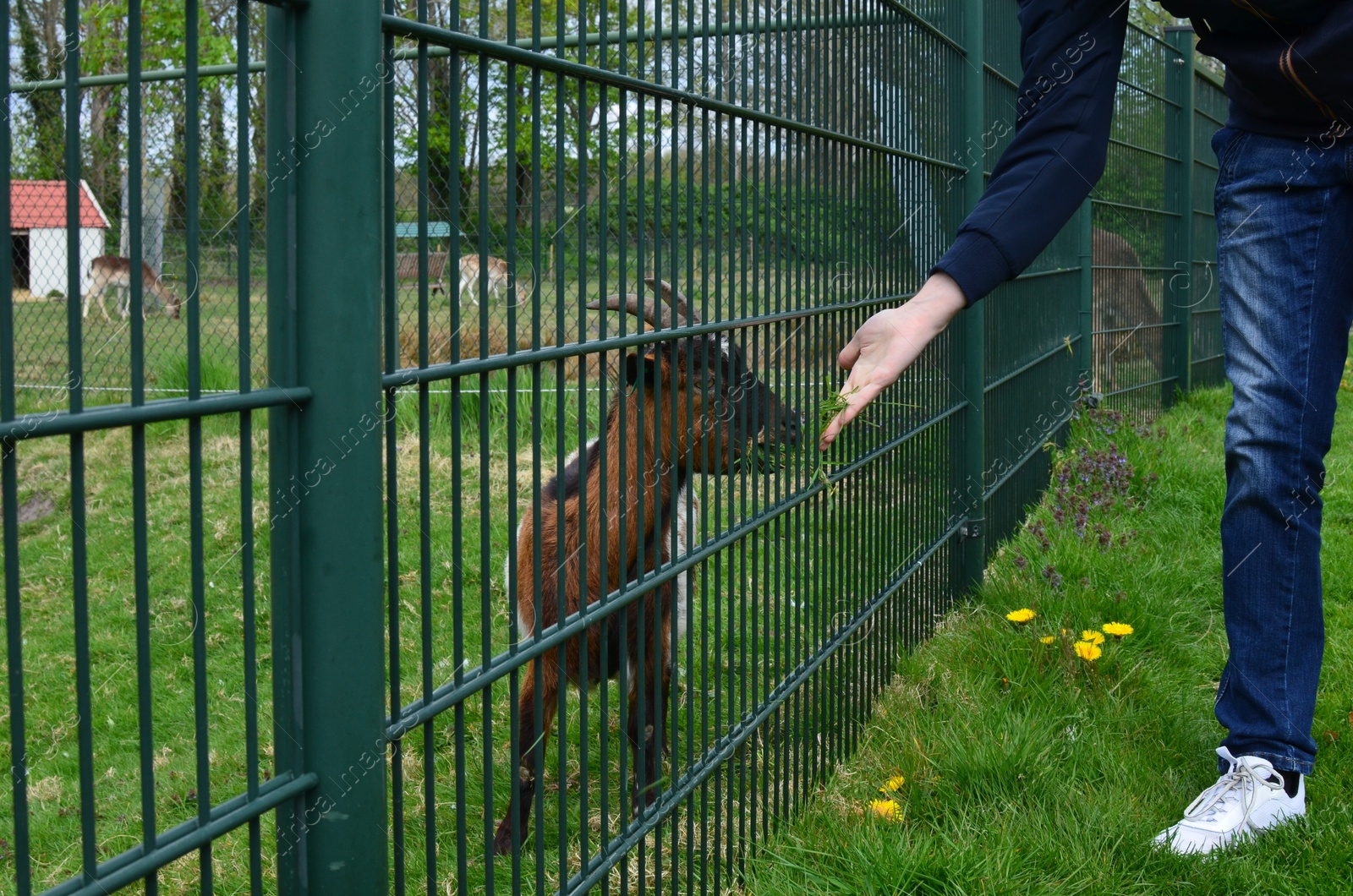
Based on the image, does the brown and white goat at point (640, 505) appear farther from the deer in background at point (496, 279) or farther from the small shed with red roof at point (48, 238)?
the small shed with red roof at point (48, 238)

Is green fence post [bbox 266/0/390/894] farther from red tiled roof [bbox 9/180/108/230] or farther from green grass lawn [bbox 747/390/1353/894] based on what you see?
green grass lawn [bbox 747/390/1353/894]

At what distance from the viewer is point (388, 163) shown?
5.31 feet

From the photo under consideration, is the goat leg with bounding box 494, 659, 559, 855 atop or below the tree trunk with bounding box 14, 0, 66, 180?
below

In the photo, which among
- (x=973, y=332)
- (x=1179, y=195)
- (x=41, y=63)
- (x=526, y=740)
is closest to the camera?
(x=41, y=63)

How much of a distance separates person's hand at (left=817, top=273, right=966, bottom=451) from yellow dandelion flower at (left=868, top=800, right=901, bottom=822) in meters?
1.27

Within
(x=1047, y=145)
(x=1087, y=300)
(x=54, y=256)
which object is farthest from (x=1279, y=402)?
(x=1087, y=300)

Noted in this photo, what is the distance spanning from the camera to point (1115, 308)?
8.55 m

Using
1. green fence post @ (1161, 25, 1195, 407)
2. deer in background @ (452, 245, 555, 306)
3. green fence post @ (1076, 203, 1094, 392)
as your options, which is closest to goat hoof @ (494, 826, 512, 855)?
deer in background @ (452, 245, 555, 306)

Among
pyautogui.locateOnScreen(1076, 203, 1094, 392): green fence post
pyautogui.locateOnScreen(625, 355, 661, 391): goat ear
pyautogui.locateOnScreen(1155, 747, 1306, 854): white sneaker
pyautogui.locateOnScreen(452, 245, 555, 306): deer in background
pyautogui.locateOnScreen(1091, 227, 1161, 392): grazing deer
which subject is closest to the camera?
pyautogui.locateOnScreen(452, 245, 555, 306): deer in background

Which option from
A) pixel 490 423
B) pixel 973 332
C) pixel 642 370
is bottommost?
pixel 490 423

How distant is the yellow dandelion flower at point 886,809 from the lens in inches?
121

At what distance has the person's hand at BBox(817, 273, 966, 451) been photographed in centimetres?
214

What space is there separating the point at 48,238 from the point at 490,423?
96cm

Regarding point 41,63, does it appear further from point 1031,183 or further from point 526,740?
point 1031,183
